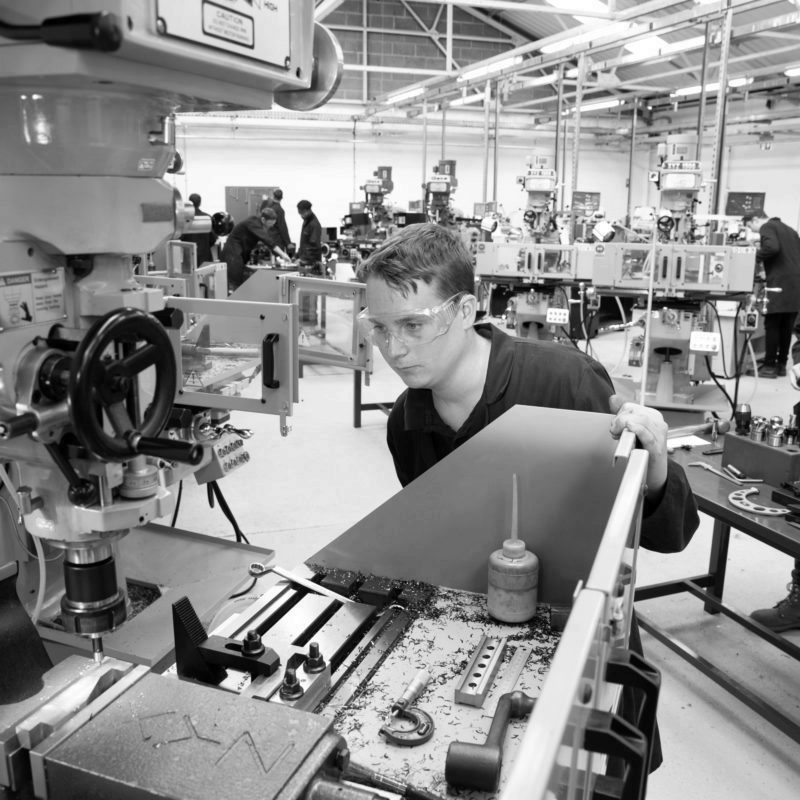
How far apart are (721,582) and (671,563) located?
42 centimetres

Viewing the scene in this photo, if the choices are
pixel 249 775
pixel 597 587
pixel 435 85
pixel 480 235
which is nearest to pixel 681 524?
pixel 597 587

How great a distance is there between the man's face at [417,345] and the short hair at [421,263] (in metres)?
0.01

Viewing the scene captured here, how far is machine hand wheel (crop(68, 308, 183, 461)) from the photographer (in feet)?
2.33

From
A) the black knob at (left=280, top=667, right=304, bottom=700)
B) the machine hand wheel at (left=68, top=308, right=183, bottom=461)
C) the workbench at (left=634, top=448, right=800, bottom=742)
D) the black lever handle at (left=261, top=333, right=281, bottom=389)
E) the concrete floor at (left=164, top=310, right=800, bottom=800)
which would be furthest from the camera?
the concrete floor at (left=164, top=310, right=800, bottom=800)

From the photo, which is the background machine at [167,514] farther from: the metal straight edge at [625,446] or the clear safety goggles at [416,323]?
the clear safety goggles at [416,323]

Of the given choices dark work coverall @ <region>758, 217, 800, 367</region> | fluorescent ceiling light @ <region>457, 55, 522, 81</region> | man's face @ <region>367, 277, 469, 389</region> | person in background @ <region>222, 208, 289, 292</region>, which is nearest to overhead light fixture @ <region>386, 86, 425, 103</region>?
fluorescent ceiling light @ <region>457, 55, 522, 81</region>

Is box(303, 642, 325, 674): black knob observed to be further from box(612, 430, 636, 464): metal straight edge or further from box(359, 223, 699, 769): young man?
box(359, 223, 699, 769): young man

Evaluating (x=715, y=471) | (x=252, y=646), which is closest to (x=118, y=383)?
(x=252, y=646)

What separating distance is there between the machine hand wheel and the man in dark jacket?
5.84 m

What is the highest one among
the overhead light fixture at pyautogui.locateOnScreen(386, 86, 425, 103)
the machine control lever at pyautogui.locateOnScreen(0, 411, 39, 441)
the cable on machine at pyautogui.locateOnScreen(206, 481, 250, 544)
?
the overhead light fixture at pyautogui.locateOnScreen(386, 86, 425, 103)

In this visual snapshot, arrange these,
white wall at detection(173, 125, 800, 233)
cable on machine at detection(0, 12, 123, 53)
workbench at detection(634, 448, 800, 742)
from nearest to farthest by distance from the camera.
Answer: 1. cable on machine at detection(0, 12, 123, 53)
2. workbench at detection(634, 448, 800, 742)
3. white wall at detection(173, 125, 800, 233)

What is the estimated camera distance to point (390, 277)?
4.66 feet

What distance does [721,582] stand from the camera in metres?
2.62

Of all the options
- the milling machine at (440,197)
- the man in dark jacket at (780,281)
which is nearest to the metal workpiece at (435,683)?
the man in dark jacket at (780,281)
